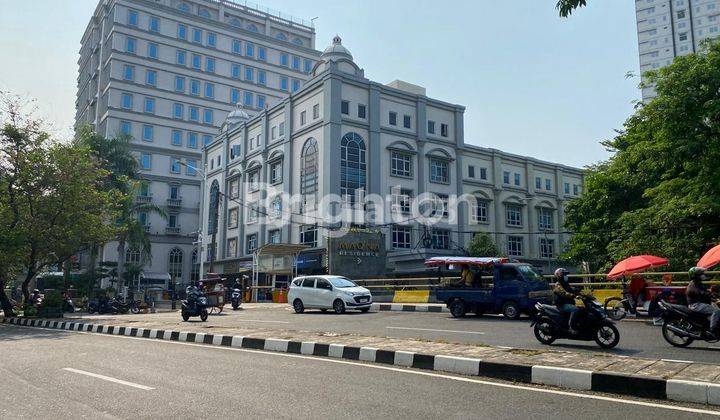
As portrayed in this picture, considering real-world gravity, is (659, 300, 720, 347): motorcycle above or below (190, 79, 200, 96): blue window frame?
below

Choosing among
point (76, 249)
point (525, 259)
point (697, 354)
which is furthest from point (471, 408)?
point (525, 259)

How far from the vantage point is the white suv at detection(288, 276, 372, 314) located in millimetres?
20453

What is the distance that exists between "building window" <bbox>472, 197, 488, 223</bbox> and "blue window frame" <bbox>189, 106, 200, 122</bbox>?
3679 cm

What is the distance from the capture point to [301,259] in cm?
4009

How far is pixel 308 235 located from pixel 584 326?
3454cm

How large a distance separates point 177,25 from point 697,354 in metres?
69.9

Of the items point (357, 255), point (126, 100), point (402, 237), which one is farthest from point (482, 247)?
point (126, 100)

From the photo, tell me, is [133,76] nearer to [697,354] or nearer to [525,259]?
[525,259]

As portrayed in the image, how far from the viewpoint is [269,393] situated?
6.02m

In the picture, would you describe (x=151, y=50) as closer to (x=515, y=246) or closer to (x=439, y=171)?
(x=439, y=171)

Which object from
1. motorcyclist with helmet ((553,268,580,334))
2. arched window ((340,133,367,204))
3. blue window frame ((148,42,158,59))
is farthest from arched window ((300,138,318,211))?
motorcyclist with helmet ((553,268,580,334))

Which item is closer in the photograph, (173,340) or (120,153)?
(173,340)

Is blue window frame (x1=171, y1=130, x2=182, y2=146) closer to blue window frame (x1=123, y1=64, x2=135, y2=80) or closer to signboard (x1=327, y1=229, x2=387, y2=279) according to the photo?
blue window frame (x1=123, y1=64, x2=135, y2=80)

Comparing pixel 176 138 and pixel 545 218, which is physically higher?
pixel 176 138
